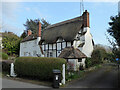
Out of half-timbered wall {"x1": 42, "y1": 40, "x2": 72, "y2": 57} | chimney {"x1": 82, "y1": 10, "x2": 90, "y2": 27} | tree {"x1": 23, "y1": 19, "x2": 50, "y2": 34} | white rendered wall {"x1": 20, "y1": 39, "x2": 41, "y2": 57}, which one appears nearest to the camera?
chimney {"x1": 82, "y1": 10, "x2": 90, "y2": 27}

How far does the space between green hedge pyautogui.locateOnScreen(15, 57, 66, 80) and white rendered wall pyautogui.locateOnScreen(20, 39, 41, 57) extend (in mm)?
10569

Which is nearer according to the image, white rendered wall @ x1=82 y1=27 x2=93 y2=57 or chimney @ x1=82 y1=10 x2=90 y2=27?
white rendered wall @ x1=82 y1=27 x2=93 y2=57

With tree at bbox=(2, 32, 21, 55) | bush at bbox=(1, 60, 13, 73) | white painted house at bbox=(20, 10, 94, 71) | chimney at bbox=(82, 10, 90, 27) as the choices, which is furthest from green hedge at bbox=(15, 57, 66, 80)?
tree at bbox=(2, 32, 21, 55)

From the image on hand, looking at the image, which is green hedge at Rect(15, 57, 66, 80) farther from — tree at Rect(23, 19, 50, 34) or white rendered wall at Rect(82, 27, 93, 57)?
tree at Rect(23, 19, 50, 34)

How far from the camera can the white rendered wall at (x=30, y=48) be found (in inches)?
821

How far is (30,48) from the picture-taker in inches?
896

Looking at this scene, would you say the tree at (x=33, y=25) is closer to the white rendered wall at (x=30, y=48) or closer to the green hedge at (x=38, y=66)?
the white rendered wall at (x=30, y=48)

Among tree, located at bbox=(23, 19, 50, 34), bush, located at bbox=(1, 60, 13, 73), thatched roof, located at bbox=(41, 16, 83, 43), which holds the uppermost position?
tree, located at bbox=(23, 19, 50, 34)

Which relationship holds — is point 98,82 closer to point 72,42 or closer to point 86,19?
point 72,42

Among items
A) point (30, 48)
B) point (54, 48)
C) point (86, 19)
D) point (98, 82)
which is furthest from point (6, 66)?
point (86, 19)

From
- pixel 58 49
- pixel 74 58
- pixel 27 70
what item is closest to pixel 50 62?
A: pixel 27 70

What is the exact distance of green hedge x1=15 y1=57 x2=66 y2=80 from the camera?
7.91 meters

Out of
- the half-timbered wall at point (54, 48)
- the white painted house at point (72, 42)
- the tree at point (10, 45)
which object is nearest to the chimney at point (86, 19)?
the white painted house at point (72, 42)

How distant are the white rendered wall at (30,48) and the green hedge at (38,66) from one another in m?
10.6
